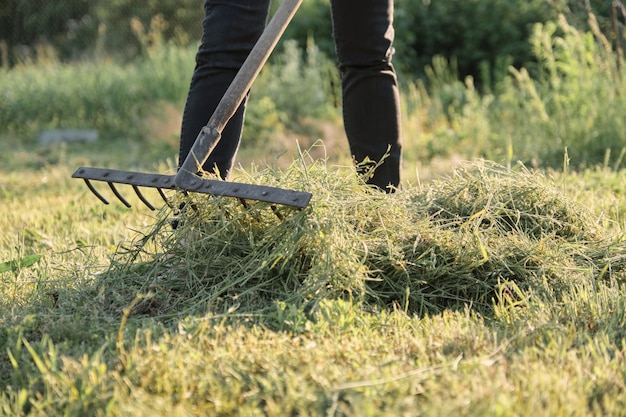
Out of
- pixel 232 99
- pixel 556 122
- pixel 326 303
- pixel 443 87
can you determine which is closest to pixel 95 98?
pixel 443 87

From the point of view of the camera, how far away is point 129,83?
729 centimetres

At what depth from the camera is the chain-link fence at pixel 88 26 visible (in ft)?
36.0

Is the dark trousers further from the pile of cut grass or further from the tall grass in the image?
the tall grass

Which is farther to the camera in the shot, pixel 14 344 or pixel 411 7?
pixel 411 7

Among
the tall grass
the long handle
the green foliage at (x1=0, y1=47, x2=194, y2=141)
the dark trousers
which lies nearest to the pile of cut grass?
the long handle

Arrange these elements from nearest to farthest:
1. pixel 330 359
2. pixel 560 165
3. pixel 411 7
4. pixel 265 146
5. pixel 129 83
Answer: pixel 330 359, pixel 560 165, pixel 265 146, pixel 129 83, pixel 411 7

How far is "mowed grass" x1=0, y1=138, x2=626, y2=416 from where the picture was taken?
4.63 ft

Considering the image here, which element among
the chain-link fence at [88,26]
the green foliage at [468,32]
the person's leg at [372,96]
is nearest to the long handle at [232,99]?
the person's leg at [372,96]

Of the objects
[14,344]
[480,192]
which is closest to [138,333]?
[14,344]

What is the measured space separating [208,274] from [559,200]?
42.9 inches

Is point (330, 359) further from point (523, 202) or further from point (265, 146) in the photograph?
point (265, 146)

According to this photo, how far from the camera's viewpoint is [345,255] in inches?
76.2

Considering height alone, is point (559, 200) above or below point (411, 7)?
below

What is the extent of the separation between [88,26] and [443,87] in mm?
7611
